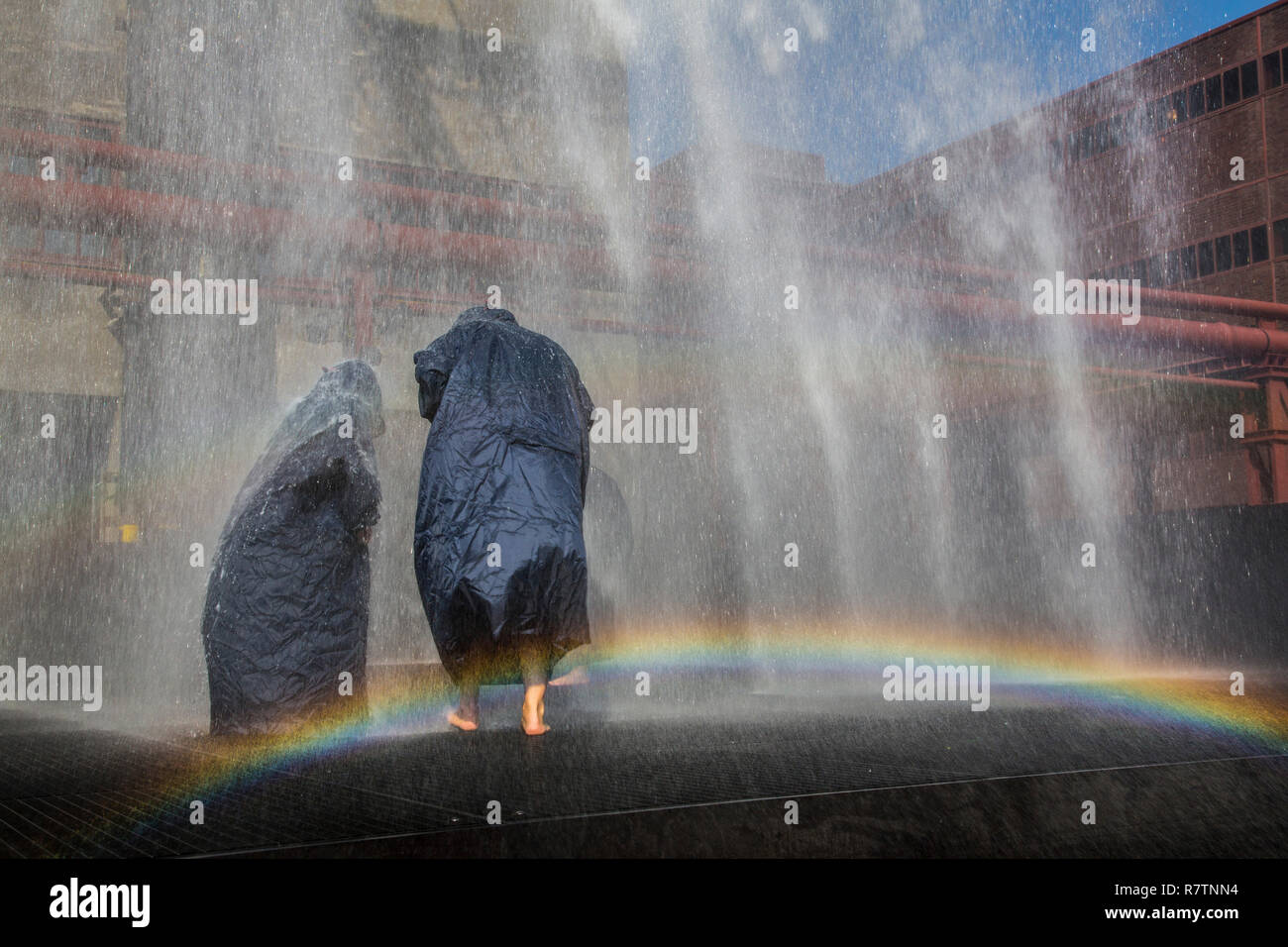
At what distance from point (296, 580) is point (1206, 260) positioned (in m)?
25.3

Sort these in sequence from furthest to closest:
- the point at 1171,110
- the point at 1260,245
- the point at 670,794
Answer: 1. the point at 1171,110
2. the point at 1260,245
3. the point at 670,794

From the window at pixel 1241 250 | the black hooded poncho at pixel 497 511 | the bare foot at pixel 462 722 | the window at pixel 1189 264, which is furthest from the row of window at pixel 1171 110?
the bare foot at pixel 462 722

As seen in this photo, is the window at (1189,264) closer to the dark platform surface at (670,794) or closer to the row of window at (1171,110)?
the row of window at (1171,110)

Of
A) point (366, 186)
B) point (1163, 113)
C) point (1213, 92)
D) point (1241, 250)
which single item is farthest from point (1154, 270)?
point (366, 186)

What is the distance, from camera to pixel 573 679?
18.6 ft

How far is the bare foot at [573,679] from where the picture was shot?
5.49 m

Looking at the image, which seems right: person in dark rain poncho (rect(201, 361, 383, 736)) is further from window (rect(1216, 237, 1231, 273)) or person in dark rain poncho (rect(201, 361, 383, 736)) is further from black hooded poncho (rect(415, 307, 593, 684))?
window (rect(1216, 237, 1231, 273))

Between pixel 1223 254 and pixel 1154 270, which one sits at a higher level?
pixel 1154 270

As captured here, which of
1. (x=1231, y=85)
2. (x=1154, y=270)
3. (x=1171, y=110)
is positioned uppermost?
(x=1171, y=110)

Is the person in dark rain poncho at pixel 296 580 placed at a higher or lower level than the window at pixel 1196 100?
lower

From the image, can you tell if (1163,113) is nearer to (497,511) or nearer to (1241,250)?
(1241,250)

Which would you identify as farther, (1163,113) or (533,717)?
(1163,113)

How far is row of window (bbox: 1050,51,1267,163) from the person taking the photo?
2261 centimetres
